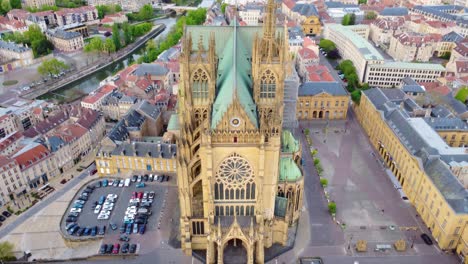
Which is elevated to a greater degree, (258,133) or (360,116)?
(258,133)

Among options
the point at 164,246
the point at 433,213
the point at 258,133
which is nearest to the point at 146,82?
the point at 164,246

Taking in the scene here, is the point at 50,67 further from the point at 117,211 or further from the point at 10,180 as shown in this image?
the point at 117,211

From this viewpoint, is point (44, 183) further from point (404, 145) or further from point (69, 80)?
point (404, 145)

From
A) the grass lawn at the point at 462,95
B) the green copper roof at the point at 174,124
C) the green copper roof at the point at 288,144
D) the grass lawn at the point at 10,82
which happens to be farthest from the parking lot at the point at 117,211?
the grass lawn at the point at 462,95

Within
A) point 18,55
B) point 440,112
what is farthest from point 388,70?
point 18,55

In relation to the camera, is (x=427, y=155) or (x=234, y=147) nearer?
(x=234, y=147)

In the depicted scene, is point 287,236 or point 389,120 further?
point 389,120
